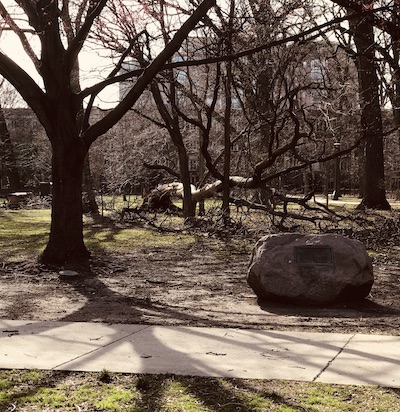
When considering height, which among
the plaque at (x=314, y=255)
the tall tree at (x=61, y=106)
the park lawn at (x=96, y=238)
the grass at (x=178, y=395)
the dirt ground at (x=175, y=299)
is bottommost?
the dirt ground at (x=175, y=299)

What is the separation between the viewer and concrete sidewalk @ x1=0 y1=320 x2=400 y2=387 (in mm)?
5246

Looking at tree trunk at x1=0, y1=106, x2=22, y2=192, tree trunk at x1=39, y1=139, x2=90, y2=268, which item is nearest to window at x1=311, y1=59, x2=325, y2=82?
tree trunk at x1=39, y1=139, x2=90, y2=268

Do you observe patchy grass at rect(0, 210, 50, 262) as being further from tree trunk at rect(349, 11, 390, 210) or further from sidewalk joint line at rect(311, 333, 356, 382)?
tree trunk at rect(349, 11, 390, 210)

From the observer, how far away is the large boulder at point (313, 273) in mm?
8633

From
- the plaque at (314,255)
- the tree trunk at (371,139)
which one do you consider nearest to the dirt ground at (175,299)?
the plaque at (314,255)

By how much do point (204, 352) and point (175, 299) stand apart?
3.31m

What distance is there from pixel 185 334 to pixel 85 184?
760 inches

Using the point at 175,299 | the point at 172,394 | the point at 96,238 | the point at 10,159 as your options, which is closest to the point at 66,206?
the point at 175,299

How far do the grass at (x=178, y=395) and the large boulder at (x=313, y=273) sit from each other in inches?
148

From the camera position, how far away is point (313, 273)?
8.66 meters

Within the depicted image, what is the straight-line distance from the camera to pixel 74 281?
10.8 meters

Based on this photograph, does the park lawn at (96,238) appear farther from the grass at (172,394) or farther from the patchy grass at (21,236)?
the grass at (172,394)

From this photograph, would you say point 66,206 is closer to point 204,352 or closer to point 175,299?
point 175,299

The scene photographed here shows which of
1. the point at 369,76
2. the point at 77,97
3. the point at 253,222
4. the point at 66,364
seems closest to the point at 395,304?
the point at 66,364
